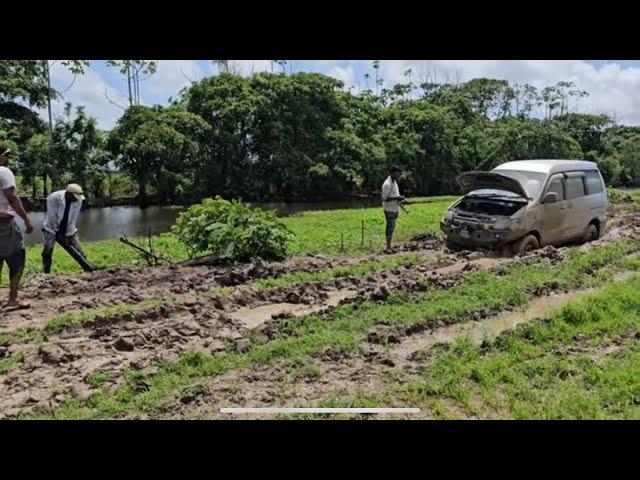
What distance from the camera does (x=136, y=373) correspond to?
15.8ft

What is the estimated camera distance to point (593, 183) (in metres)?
A: 11.7

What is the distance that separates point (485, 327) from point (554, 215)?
204 inches

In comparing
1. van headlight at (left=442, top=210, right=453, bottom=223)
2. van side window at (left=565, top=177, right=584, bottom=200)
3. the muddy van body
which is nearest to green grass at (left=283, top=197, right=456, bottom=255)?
van headlight at (left=442, top=210, right=453, bottom=223)

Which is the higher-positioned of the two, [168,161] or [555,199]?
[168,161]

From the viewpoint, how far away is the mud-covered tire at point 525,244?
10.0 metres

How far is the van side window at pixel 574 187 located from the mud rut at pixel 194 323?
1.89 m

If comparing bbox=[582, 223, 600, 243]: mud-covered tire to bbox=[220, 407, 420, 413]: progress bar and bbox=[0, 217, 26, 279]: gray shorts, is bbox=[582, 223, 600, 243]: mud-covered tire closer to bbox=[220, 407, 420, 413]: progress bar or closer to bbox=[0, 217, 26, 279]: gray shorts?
bbox=[220, 407, 420, 413]: progress bar

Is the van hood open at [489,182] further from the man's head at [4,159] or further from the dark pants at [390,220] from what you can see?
the man's head at [4,159]

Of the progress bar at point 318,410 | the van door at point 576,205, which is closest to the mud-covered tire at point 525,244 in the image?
the van door at point 576,205

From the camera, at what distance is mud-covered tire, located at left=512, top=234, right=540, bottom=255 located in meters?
10.0
